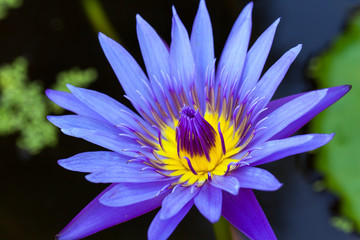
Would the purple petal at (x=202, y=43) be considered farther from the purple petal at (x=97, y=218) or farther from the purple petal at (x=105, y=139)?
the purple petal at (x=97, y=218)

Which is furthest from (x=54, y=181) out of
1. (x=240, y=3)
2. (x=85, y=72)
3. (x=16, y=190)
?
(x=240, y=3)

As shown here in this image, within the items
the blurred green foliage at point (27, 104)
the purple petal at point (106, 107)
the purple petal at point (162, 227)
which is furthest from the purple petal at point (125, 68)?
the blurred green foliage at point (27, 104)

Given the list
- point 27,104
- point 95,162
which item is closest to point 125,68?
point 95,162

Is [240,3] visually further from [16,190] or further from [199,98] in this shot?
[16,190]

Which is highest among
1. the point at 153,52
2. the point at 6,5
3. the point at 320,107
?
the point at 6,5

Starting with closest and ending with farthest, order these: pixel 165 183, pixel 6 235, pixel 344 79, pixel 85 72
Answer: pixel 165 183 < pixel 344 79 < pixel 6 235 < pixel 85 72

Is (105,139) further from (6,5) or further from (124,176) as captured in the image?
(6,5)
